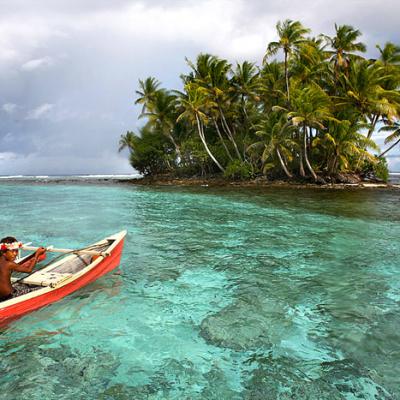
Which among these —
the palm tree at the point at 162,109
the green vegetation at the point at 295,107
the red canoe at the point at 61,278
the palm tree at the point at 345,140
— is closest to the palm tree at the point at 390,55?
the green vegetation at the point at 295,107

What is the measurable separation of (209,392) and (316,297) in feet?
12.0

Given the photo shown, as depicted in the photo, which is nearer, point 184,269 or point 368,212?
point 184,269

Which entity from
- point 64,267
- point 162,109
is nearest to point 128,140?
point 162,109

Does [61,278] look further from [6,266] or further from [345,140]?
[345,140]

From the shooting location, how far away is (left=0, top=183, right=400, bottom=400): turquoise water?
168 inches

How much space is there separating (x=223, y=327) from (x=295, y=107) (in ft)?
85.3

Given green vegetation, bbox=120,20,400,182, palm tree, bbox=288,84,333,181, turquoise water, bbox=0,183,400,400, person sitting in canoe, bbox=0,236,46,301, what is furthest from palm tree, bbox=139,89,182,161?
person sitting in canoe, bbox=0,236,46,301

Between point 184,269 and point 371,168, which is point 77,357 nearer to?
point 184,269

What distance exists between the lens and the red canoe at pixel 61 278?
539 centimetres

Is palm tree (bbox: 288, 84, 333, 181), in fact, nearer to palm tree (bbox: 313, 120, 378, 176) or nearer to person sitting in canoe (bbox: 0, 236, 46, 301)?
palm tree (bbox: 313, 120, 378, 176)

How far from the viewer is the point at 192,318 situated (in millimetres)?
6109

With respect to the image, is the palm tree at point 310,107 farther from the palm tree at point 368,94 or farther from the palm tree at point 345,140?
the palm tree at point 368,94

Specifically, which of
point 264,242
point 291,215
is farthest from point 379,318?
point 291,215

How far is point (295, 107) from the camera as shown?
2836 centimetres
